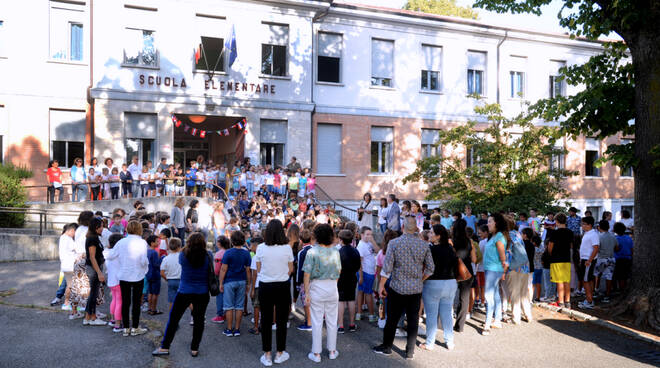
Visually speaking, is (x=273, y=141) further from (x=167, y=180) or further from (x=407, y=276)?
(x=407, y=276)

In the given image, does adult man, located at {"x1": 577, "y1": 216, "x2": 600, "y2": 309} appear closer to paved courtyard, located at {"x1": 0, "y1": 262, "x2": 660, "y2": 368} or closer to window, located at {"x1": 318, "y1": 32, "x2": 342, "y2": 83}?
paved courtyard, located at {"x1": 0, "y1": 262, "x2": 660, "y2": 368}

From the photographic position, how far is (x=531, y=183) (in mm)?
16766

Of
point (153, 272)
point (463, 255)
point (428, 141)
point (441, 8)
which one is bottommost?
point (153, 272)

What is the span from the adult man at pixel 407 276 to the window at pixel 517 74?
21.2 meters

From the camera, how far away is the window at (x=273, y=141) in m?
21.1

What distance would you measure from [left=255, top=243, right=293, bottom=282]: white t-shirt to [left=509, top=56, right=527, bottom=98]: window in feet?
72.8

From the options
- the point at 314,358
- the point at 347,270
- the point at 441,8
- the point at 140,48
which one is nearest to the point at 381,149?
the point at 140,48

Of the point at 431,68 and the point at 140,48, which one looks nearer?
the point at 140,48

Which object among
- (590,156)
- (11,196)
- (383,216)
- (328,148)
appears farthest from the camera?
(590,156)

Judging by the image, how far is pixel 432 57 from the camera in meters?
24.0

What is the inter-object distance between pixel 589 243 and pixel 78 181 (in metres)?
15.6

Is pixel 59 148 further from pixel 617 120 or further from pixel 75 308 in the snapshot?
pixel 617 120

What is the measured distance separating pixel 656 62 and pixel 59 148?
62.1 feet

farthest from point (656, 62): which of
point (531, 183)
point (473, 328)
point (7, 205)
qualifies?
point (7, 205)
